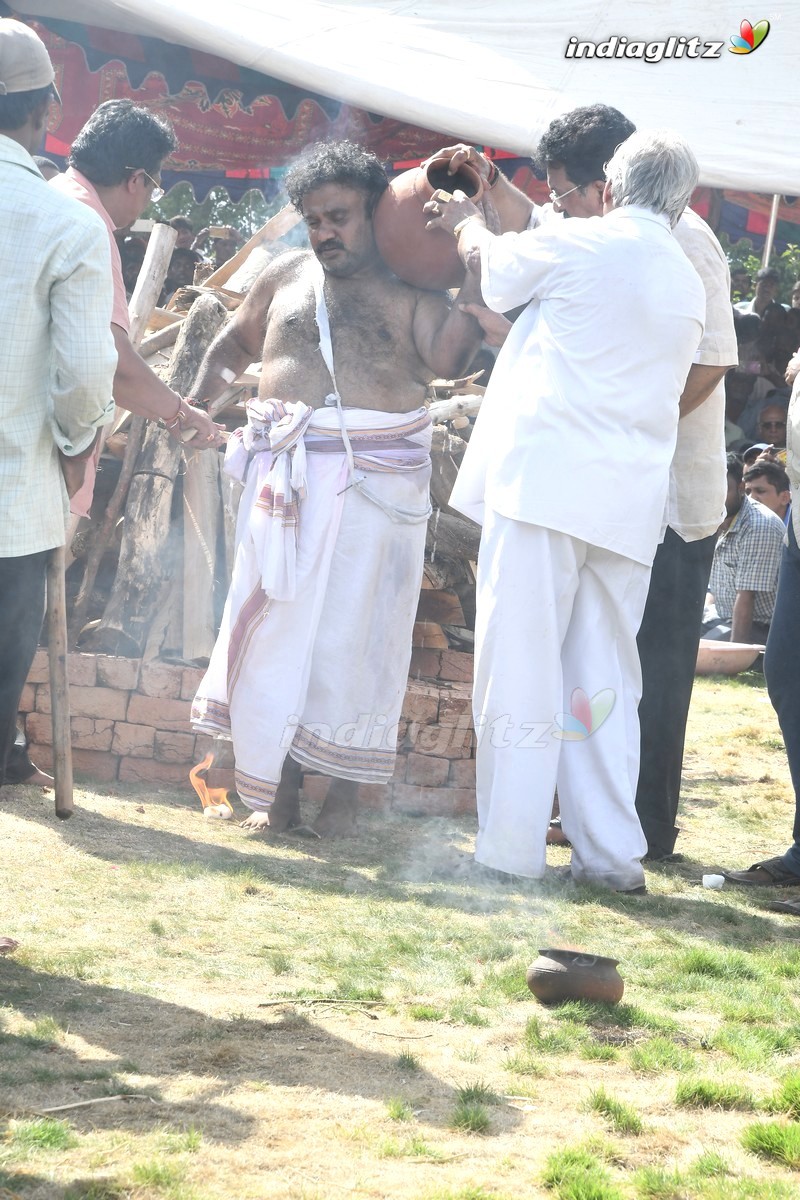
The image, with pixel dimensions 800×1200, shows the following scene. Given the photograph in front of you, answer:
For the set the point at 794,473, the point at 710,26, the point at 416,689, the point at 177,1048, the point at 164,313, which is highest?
the point at 710,26

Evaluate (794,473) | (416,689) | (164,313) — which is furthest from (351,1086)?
(164,313)

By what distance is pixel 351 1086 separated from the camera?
2.45 metres

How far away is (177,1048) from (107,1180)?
60 cm

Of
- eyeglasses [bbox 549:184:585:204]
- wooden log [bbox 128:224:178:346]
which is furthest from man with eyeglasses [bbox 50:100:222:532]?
wooden log [bbox 128:224:178:346]

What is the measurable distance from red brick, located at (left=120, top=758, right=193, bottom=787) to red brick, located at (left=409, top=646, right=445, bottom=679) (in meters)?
1.17

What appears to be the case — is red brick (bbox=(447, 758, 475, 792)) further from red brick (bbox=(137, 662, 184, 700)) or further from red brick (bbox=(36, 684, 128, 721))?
red brick (bbox=(36, 684, 128, 721))

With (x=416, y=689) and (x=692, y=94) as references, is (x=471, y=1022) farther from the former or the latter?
(x=692, y=94)

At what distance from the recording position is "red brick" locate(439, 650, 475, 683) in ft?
19.2

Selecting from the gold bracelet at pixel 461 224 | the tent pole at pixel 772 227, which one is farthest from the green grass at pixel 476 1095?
the tent pole at pixel 772 227

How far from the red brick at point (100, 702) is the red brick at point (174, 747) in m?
0.18

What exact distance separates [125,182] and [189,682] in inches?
77.1

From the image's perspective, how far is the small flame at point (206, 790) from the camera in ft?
16.5

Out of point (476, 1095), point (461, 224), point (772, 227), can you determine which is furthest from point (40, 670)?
point (772, 227)

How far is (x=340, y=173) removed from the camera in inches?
180
